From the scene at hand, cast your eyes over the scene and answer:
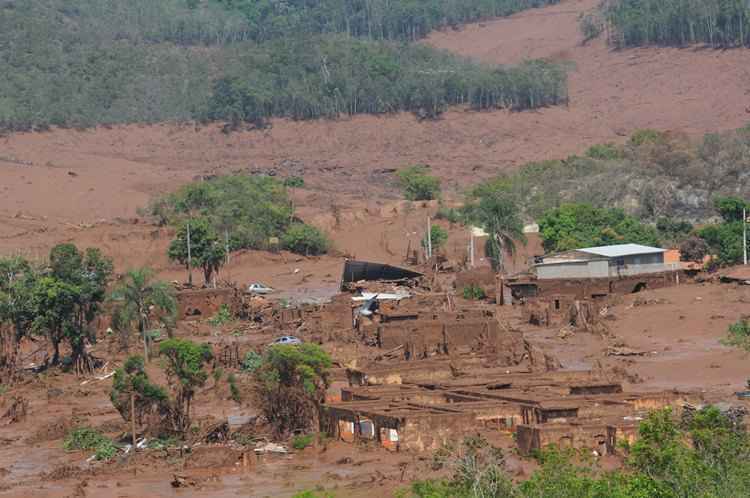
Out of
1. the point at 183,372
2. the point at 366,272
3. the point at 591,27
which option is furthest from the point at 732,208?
the point at 591,27

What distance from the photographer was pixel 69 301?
45375 mm

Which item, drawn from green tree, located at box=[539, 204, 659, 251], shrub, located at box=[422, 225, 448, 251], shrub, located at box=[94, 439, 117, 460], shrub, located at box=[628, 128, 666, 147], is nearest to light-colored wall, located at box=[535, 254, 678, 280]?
green tree, located at box=[539, 204, 659, 251]

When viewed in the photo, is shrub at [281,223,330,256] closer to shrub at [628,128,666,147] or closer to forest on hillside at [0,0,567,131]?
shrub at [628,128,666,147]

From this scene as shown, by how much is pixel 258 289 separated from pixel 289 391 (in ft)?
90.0

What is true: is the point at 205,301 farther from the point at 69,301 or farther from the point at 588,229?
the point at 588,229

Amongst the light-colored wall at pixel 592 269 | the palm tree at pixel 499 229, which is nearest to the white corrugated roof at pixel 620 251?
the light-colored wall at pixel 592 269

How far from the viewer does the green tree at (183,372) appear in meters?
34.3

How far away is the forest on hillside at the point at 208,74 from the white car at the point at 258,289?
52.0m

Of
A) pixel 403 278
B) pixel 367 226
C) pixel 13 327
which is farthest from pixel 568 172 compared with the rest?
pixel 13 327

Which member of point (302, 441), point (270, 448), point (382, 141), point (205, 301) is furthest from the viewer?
point (382, 141)

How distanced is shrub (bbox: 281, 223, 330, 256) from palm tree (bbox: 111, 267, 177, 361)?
24.6 meters

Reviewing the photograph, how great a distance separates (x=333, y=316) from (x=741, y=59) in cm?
8348

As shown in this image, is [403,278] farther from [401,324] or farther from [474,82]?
[474,82]

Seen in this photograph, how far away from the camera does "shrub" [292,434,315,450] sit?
107ft
